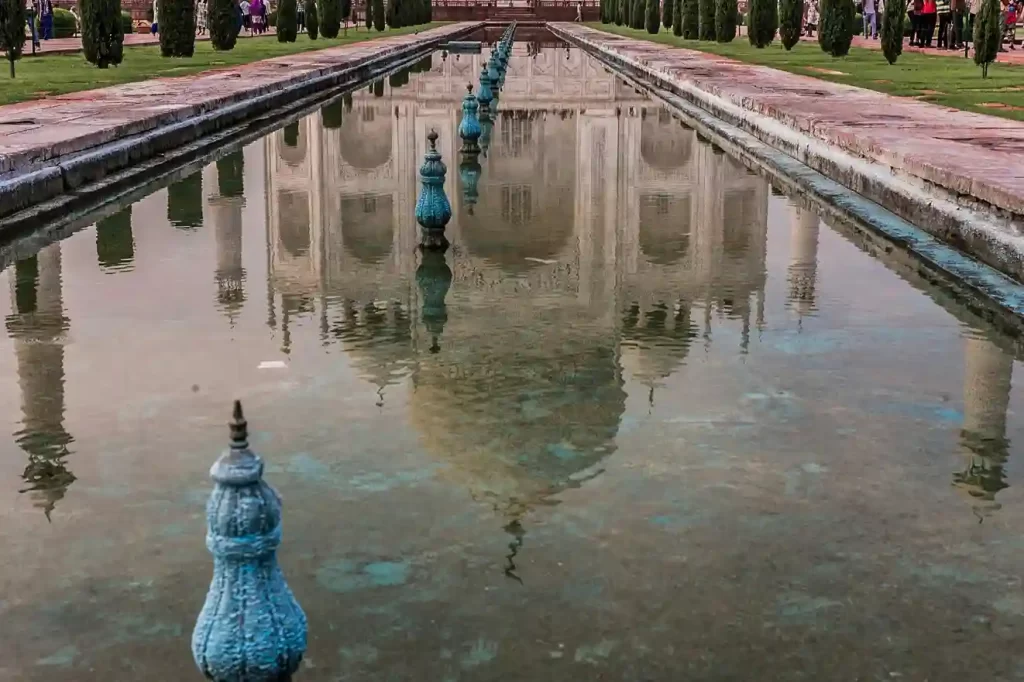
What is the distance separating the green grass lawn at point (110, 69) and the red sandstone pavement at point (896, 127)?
8618 millimetres

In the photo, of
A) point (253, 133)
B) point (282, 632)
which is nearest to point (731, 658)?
point (282, 632)

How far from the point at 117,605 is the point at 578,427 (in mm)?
1945

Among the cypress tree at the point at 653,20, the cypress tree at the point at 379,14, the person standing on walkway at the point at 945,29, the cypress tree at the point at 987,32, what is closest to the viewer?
the cypress tree at the point at 987,32

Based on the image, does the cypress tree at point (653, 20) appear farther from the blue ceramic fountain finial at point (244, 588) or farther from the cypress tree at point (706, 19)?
the blue ceramic fountain finial at point (244, 588)

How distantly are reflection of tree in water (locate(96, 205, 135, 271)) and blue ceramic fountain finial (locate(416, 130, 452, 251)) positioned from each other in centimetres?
172

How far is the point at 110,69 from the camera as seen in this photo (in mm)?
24781

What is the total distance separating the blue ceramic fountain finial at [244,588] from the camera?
2547 mm

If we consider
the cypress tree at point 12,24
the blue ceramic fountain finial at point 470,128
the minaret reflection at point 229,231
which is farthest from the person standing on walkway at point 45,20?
the blue ceramic fountain finial at point 470,128

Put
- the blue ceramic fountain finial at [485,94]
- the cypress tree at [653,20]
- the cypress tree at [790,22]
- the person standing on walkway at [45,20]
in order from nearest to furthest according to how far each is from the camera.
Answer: the blue ceramic fountain finial at [485,94]
the cypress tree at [790,22]
the person standing on walkway at [45,20]
the cypress tree at [653,20]

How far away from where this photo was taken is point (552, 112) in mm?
20141

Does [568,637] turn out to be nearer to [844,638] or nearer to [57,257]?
[844,638]

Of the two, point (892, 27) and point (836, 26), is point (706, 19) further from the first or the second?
point (892, 27)

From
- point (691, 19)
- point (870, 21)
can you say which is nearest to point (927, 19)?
point (691, 19)

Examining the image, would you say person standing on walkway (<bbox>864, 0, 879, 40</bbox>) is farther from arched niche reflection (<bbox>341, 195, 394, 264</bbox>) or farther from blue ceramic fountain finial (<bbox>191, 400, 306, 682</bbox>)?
blue ceramic fountain finial (<bbox>191, 400, 306, 682</bbox>)
